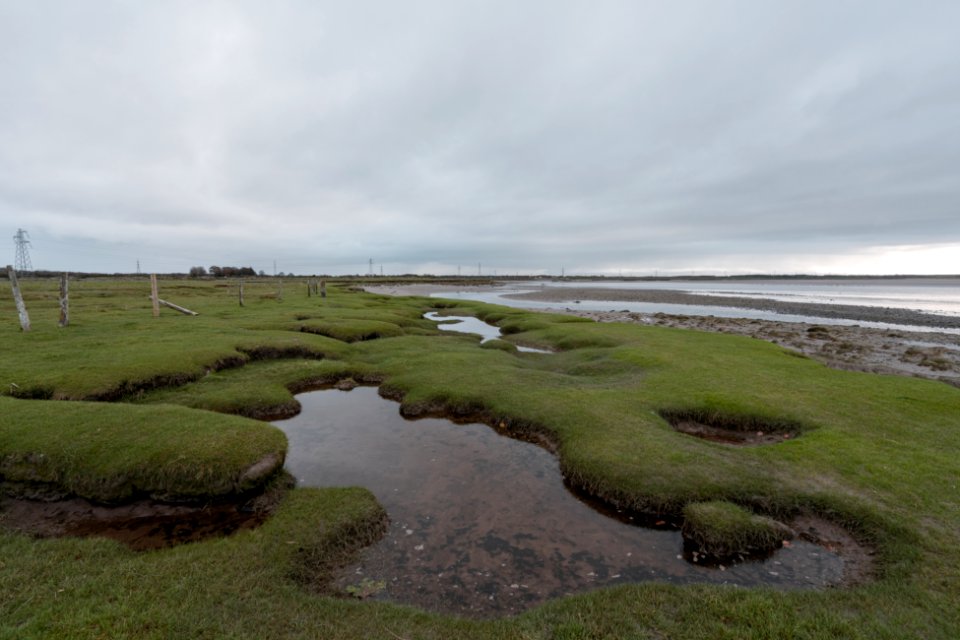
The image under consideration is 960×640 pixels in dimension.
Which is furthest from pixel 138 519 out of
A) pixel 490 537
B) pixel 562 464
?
pixel 562 464

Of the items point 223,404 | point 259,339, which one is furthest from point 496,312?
point 223,404

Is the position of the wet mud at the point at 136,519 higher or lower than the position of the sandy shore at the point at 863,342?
lower

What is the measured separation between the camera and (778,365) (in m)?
21.7

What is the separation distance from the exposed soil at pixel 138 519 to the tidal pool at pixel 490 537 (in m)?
2.01

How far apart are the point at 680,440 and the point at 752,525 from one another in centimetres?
370

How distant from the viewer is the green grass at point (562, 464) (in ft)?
21.2

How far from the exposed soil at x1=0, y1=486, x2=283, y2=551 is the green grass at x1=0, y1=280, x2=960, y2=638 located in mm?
657

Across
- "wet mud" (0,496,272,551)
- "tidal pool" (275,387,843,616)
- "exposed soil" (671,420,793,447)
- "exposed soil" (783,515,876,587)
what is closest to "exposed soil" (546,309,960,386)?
"exposed soil" (671,420,793,447)

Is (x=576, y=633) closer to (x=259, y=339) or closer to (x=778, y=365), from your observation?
(x=778, y=365)

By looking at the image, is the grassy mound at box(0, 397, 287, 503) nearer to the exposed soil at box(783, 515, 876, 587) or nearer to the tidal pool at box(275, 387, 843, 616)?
the tidal pool at box(275, 387, 843, 616)

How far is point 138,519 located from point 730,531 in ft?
41.5

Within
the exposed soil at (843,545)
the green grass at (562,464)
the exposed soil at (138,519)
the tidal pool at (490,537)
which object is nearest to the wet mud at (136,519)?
the exposed soil at (138,519)

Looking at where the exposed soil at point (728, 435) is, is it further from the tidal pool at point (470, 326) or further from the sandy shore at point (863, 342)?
the tidal pool at point (470, 326)

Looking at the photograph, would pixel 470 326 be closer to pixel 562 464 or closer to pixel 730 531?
pixel 562 464
